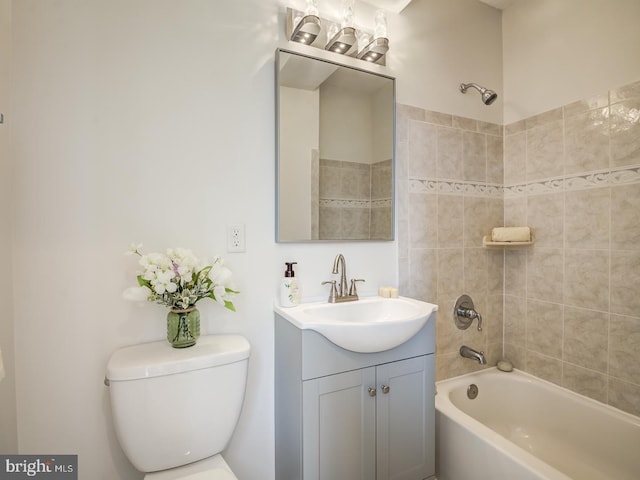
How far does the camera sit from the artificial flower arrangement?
102cm

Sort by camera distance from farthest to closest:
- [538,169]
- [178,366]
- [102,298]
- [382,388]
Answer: [538,169]
[382,388]
[102,298]
[178,366]

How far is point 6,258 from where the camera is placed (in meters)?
0.97

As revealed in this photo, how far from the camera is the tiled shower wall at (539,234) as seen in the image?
57.6 inches

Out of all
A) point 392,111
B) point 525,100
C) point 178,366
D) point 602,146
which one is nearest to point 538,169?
→ point 602,146

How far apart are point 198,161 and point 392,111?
1012 mm

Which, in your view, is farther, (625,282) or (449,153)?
(449,153)

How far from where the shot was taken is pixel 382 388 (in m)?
1.22

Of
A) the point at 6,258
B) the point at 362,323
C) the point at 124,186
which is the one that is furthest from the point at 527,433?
the point at 6,258

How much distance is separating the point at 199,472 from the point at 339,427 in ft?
1.62

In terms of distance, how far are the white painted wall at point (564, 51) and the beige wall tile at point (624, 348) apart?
113 cm

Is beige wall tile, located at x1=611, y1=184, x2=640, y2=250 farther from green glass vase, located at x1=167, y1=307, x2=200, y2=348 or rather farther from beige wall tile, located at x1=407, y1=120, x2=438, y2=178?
green glass vase, located at x1=167, y1=307, x2=200, y2=348

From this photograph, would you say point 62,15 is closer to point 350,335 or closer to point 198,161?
point 198,161

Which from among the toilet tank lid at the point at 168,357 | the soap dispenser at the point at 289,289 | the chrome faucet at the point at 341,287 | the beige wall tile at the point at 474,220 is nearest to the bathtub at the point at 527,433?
the chrome faucet at the point at 341,287

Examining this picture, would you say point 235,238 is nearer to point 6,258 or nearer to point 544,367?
point 6,258
